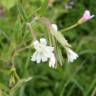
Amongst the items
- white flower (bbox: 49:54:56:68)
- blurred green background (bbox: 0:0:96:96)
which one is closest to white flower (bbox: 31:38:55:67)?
white flower (bbox: 49:54:56:68)

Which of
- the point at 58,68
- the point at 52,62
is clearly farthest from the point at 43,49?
the point at 58,68

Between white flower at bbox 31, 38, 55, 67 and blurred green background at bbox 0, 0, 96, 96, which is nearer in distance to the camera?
white flower at bbox 31, 38, 55, 67

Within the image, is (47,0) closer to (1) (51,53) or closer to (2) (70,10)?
(1) (51,53)

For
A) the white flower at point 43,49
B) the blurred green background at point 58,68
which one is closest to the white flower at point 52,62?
the white flower at point 43,49

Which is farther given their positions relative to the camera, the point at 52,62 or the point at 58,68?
the point at 58,68

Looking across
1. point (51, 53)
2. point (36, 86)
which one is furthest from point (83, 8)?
point (51, 53)

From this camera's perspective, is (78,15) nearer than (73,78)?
No

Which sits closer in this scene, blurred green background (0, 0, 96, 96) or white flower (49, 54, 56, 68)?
white flower (49, 54, 56, 68)

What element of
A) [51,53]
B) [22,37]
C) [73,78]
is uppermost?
[22,37]

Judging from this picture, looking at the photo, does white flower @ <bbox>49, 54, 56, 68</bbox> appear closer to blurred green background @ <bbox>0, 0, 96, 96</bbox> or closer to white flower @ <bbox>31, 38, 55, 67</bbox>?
white flower @ <bbox>31, 38, 55, 67</bbox>

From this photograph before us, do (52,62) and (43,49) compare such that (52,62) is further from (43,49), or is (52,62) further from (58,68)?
(58,68)

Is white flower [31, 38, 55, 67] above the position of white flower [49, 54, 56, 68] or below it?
above
